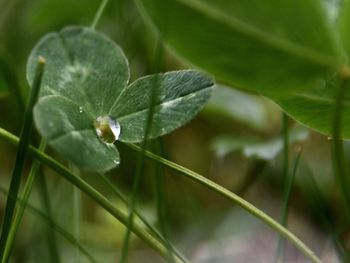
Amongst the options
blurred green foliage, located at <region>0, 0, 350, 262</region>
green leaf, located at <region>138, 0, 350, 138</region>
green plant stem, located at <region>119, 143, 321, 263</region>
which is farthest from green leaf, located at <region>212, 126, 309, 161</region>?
green leaf, located at <region>138, 0, 350, 138</region>

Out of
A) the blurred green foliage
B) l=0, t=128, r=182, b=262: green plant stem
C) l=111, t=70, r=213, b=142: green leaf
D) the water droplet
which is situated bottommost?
the blurred green foliage

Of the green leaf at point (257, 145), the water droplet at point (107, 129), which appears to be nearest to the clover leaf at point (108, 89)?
the water droplet at point (107, 129)

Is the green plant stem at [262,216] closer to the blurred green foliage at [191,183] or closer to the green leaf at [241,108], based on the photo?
the blurred green foliage at [191,183]

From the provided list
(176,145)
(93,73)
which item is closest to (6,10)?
(176,145)

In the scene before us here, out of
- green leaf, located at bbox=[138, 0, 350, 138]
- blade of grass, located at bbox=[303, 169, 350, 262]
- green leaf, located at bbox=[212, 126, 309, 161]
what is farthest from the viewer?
green leaf, located at bbox=[212, 126, 309, 161]

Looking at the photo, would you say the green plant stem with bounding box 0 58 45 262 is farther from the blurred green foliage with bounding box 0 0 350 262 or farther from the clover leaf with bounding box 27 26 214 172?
the blurred green foliage with bounding box 0 0 350 262

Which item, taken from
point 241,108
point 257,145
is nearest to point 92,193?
point 257,145

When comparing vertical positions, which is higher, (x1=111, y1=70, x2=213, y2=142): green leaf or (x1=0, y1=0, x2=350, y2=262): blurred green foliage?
(x1=111, y1=70, x2=213, y2=142): green leaf
